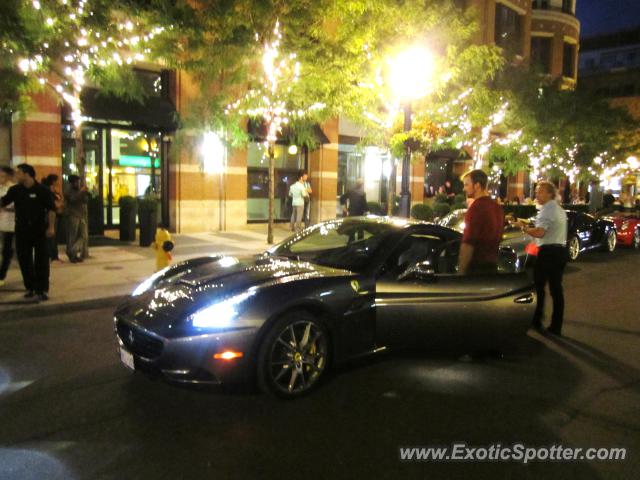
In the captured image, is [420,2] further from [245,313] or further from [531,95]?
[245,313]

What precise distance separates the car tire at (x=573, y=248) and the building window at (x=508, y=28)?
715 inches

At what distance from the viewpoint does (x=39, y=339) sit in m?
6.29

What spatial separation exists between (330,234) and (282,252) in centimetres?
61

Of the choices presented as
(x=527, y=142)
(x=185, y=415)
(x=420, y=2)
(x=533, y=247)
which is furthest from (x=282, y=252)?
(x=527, y=142)

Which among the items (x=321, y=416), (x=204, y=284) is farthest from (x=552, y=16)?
(x=321, y=416)

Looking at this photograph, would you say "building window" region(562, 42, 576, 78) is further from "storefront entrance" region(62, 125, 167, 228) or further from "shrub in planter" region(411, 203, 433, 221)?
"storefront entrance" region(62, 125, 167, 228)

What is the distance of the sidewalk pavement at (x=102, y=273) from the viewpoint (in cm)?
777

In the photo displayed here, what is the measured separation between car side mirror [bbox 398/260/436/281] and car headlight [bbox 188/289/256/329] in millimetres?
1573

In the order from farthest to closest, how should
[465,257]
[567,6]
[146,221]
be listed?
[567,6] < [146,221] < [465,257]

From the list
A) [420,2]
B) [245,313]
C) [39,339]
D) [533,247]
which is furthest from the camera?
[420,2]

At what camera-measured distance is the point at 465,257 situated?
18.1ft

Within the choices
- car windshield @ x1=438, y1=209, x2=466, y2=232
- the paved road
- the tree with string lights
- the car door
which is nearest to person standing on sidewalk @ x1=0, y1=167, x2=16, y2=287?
the tree with string lights

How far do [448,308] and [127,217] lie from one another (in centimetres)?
1094

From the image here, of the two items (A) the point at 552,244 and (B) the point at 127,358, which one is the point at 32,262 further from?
(A) the point at 552,244
